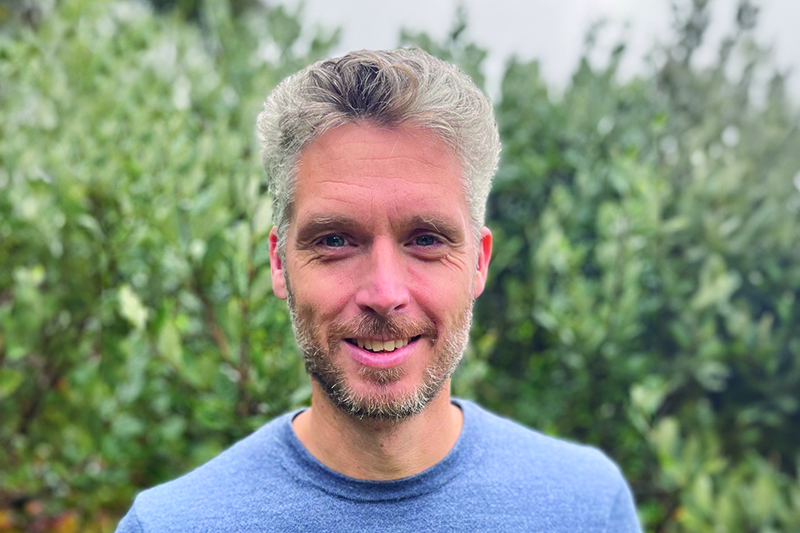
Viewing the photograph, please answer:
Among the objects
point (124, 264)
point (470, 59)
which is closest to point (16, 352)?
point (124, 264)

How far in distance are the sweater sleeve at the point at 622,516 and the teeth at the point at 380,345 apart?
0.61 m

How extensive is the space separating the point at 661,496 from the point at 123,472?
6.43 feet

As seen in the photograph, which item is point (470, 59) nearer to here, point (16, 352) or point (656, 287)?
point (656, 287)

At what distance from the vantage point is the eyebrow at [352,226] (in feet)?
4.56

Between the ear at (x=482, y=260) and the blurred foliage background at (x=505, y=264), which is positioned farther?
the blurred foliage background at (x=505, y=264)

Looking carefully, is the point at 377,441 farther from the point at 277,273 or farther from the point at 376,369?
the point at 277,273

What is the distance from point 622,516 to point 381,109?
3.26ft

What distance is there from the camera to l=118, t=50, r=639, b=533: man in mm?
1388

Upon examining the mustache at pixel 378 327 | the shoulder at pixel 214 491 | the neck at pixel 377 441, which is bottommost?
the shoulder at pixel 214 491

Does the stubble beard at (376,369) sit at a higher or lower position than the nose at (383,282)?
lower

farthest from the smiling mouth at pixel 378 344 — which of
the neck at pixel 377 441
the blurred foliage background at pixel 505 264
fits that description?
the blurred foliage background at pixel 505 264

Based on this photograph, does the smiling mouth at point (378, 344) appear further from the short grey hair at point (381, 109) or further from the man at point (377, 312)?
the short grey hair at point (381, 109)

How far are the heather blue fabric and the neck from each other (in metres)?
0.03

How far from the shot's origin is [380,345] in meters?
1.38
